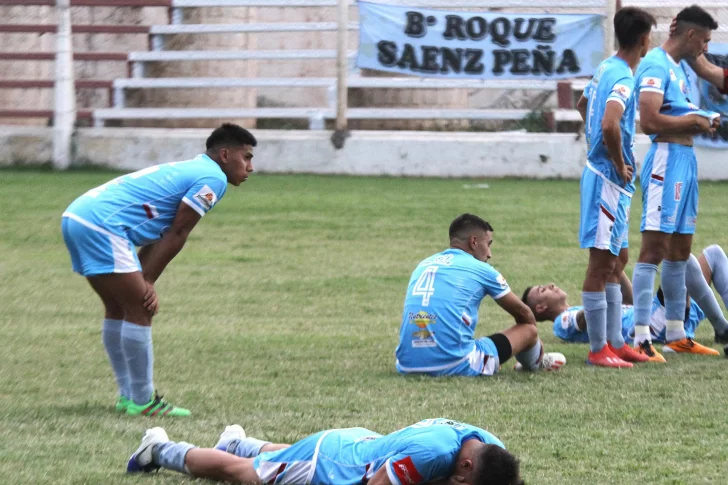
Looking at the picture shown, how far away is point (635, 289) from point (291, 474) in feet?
12.1

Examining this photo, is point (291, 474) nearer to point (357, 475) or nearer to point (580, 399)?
point (357, 475)

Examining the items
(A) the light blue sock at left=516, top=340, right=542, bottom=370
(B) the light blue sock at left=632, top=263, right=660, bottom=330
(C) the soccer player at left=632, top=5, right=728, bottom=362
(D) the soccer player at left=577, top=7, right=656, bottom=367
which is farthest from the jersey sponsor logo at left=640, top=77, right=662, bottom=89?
(A) the light blue sock at left=516, top=340, right=542, bottom=370

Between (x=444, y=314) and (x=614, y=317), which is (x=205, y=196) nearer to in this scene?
(x=444, y=314)

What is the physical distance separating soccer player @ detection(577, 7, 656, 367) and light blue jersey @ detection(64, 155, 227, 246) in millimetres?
2318

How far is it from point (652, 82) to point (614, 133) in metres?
0.62

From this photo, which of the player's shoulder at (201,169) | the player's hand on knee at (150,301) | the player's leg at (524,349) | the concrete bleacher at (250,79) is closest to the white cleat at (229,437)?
the player's hand on knee at (150,301)

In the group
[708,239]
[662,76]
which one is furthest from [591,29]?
[662,76]

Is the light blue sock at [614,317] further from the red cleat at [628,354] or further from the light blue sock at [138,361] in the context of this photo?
the light blue sock at [138,361]

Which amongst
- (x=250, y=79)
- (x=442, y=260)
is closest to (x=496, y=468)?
(x=442, y=260)

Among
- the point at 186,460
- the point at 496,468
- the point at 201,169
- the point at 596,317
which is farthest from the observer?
the point at 596,317

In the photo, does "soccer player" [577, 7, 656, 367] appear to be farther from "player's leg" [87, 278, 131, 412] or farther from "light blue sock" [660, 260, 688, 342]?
"player's leg" [87, 278, 131, 412]

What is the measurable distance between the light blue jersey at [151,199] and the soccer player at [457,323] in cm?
141

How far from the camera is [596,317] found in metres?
7.31

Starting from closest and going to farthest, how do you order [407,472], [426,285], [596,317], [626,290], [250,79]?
[407,472]
[426,285]
[596,317]
[626,290]
[250,79]
